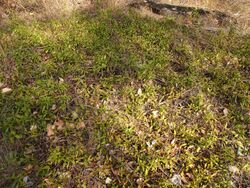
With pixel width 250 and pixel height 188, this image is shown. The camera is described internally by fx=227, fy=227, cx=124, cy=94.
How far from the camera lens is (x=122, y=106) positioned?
119 inches

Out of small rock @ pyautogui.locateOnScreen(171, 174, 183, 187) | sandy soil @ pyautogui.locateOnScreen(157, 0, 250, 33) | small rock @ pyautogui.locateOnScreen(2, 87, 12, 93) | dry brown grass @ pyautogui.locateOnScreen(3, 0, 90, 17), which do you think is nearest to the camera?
small rock @ pyautogui.locateOnScreen(171, 174, 183, 187)

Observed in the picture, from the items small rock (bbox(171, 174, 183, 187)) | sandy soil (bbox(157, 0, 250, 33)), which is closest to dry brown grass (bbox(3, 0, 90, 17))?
sandy soil (bbox(157, 0, 250, 33))

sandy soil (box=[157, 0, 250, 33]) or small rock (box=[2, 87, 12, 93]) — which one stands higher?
sandy soil (box=[157, 0, 250, 33])

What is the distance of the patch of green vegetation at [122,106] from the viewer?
241cm

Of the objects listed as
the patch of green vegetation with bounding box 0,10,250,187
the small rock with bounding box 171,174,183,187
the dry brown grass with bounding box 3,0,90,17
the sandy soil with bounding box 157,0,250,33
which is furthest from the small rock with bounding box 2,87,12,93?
the sandy soil with bounding box 157,0,250,33

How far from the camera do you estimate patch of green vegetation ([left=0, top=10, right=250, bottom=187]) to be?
241 cm

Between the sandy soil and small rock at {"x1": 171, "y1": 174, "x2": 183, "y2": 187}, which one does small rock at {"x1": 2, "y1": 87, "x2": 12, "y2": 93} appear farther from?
the sandy soil

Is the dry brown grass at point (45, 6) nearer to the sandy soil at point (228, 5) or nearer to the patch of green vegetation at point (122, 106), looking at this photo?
the patch of green vegetation at point (122, 106)

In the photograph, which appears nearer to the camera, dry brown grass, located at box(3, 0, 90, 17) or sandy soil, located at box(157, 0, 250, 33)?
dry brown grass, located at box(3, 0, 90, 17)

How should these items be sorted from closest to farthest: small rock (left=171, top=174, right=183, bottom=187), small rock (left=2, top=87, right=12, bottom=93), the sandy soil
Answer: small rock (left=171, top=174, right=183, bottom=187)
small rock (left=2, top=87, right=12, bottom=93)
the sandy soil

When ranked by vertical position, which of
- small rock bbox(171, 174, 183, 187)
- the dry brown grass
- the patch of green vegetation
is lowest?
small rock bbox(171, 174, 183, 187)

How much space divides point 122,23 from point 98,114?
7.97 ft

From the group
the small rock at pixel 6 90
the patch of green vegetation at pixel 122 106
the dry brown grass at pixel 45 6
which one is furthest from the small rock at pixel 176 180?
the dry brown grass at pixel 45 6

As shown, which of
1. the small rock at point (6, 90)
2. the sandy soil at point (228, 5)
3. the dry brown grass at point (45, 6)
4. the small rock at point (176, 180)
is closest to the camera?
the small rock at point (176, 180)
